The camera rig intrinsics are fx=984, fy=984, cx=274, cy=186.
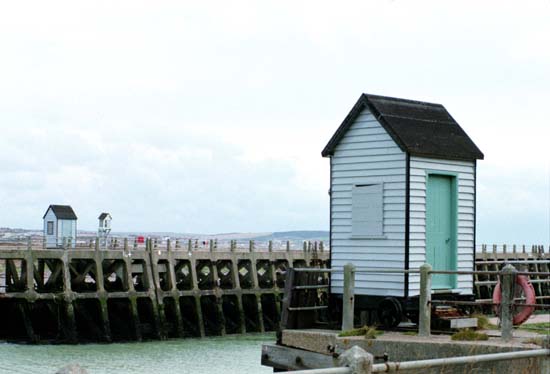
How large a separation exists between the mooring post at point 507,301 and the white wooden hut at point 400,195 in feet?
7.69

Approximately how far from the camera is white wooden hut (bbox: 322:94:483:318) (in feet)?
54.0

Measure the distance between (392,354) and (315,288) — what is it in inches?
104

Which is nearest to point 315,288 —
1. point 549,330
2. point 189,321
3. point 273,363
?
point 273,363

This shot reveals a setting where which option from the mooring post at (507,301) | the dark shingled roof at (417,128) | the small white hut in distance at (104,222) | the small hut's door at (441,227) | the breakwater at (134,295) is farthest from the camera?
the small white hut in distance at (104,222)

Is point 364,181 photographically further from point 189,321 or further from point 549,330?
point 189,321

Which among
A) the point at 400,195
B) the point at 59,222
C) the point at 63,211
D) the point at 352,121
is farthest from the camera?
the point at 63,211

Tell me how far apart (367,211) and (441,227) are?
A: 1323 millimetres

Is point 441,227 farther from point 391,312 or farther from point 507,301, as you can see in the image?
point 507,301

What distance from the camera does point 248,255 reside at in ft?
134

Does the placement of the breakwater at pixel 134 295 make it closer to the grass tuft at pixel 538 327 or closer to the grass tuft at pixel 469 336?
the grass tuft at pixel 538 327

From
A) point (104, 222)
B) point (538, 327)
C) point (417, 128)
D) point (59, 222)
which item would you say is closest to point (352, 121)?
point (417, 128)

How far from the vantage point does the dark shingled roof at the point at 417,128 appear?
1666 cm

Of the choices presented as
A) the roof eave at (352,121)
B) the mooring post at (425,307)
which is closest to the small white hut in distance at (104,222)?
the roof eave at (352,121)

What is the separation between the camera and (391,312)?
16.1 metres
